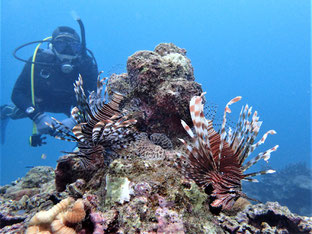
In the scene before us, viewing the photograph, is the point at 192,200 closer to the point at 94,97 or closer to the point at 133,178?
the point at 133,178

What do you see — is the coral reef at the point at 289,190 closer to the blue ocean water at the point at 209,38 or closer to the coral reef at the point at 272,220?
the coral reef at the point at 272,220

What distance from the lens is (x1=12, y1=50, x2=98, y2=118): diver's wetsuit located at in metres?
8.91

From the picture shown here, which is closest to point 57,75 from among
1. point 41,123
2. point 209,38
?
point 41,123

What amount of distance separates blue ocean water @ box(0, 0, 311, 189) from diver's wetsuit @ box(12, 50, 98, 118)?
90688 millimetres

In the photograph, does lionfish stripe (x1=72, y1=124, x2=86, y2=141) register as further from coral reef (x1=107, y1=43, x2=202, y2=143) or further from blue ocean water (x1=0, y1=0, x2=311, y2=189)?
blue ocean water (x1=0, y1=0, x2=311, y2=189)

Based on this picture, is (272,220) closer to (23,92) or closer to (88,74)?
(88,74)

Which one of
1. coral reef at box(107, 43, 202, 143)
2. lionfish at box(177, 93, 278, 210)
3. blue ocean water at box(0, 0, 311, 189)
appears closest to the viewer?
lionfish at box(177, 93, 278, 210)

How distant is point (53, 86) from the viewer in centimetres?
895

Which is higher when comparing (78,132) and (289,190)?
(289,190)

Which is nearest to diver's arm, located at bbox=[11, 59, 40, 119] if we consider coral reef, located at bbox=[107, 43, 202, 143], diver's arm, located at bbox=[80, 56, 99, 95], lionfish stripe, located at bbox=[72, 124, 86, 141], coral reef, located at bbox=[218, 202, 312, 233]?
diver's arm, located at bbox=[80, 56, 99, 95]

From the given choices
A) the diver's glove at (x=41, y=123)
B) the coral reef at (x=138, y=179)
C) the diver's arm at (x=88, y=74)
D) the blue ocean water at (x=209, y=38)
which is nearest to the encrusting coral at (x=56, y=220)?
the coral reef at (x=138, y=179)

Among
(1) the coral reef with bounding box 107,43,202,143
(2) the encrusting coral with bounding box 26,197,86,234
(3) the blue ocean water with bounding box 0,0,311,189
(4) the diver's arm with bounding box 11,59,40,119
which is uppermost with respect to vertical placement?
(3) the blue ocean water with bounding box 0,0,311,189

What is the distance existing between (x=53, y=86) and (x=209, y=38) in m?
132

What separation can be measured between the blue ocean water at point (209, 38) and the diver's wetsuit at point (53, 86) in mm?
90688
